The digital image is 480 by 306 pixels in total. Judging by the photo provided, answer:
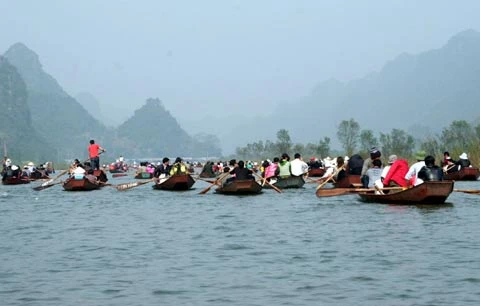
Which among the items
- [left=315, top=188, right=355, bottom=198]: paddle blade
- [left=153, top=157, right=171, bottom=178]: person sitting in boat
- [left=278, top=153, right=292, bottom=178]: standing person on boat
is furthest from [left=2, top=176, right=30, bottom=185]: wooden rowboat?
[left=315, top=188, right=355, bottom=198]: paddle blade

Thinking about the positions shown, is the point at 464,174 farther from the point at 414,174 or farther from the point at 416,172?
the point at 416,172

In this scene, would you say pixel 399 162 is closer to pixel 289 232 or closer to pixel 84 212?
pixel 289 232

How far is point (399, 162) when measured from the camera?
2245cm

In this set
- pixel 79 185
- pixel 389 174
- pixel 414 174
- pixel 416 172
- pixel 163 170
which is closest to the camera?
pixel 416 172

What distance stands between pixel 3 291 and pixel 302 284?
4137 millimetres

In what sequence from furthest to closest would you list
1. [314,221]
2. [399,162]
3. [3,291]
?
[399,162] → [314,221] → [3,291]

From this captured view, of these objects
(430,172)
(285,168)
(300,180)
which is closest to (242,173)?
(285,168)

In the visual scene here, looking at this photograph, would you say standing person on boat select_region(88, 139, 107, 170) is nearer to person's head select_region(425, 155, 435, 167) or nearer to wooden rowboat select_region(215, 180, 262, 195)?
wooden rowboat select_region(215, 180, 262, 195)

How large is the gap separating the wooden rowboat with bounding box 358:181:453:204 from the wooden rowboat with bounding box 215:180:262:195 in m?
7.76

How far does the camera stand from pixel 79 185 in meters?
36.0

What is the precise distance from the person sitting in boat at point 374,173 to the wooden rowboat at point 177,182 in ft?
36.3

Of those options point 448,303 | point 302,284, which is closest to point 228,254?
point 302,284

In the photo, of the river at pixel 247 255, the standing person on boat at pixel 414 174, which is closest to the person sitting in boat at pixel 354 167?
the river at pixel 247 255

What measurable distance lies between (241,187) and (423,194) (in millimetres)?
9919
